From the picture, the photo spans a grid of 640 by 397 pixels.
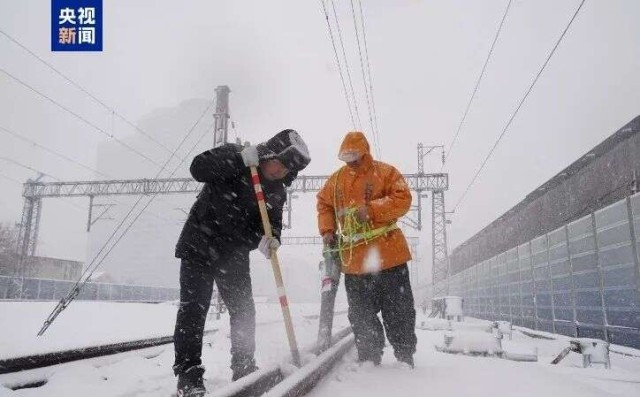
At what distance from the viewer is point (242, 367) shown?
265 cm

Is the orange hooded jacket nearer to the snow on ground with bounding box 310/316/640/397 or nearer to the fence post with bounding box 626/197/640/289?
the snow on ground with bounding box 310/316/640/397

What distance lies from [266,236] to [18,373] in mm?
1925

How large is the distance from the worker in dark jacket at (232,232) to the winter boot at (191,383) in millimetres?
106

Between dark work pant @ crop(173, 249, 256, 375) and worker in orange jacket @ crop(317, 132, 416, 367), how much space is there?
926 mm

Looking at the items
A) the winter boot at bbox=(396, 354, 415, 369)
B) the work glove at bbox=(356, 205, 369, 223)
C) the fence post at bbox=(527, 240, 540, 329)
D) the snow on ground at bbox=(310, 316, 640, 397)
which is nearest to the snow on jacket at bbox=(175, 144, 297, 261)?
the work glove at bbox=(356, 205, 369, 223)

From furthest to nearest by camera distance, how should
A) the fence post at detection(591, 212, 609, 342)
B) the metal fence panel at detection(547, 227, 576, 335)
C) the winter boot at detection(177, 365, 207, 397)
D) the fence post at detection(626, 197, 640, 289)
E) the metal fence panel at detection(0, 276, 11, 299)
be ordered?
the metal fence panel at detection(0, 276, 11, 299) < the metal fence panel at detection(547, 227, 576, 335) < the fence post at detection(591, 212, 609, 342) < the fence post at detection(626, 197, 640, 289) < the winter boot at detection(177, 365, 207, 397)

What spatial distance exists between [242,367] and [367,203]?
1501 millimetres

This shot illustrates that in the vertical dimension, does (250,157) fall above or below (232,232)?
above

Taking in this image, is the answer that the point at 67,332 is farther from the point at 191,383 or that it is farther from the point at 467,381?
the point at 467,381

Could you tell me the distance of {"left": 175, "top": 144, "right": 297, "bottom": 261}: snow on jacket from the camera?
8.66 feet

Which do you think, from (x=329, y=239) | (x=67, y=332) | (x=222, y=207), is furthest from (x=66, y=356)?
(x=67, y=332)

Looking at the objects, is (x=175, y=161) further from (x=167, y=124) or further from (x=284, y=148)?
(x=284, y=148)

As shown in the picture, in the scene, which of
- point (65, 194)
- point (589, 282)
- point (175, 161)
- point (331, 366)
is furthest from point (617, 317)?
point (175, 161)

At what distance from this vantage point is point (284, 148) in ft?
9.44
